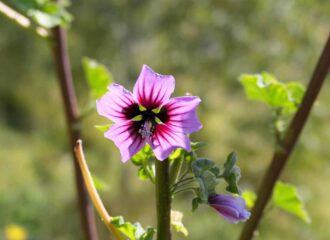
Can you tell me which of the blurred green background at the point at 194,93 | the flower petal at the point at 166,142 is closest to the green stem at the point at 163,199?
the flower petal at the point at 166,142

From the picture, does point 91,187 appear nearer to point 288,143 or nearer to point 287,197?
point 288,143

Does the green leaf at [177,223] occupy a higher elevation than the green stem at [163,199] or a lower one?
lower

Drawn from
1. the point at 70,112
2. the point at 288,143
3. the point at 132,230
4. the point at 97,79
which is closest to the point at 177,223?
the point at 132,230

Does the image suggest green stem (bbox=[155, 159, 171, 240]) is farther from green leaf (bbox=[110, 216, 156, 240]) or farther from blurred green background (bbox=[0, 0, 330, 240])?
blurred green background (bbox=[0, 0, 330, 240])

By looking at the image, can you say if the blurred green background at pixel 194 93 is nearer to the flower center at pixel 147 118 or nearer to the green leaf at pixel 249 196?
the green leaf at pixel 249 196

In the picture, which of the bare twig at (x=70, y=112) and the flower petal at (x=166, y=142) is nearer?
the flower petal at (x=166, y=142)

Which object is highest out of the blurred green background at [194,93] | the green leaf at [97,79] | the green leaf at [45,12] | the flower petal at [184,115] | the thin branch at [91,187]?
the flower petal at [184,115]

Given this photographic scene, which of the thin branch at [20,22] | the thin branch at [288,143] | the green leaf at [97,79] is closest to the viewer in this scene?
the thin branch at [288,143]

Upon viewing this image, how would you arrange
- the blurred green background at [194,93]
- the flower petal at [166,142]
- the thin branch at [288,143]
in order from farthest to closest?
the blurred green background at [194,93], the thin branch at [288,143], the flower petal at [166,142]
